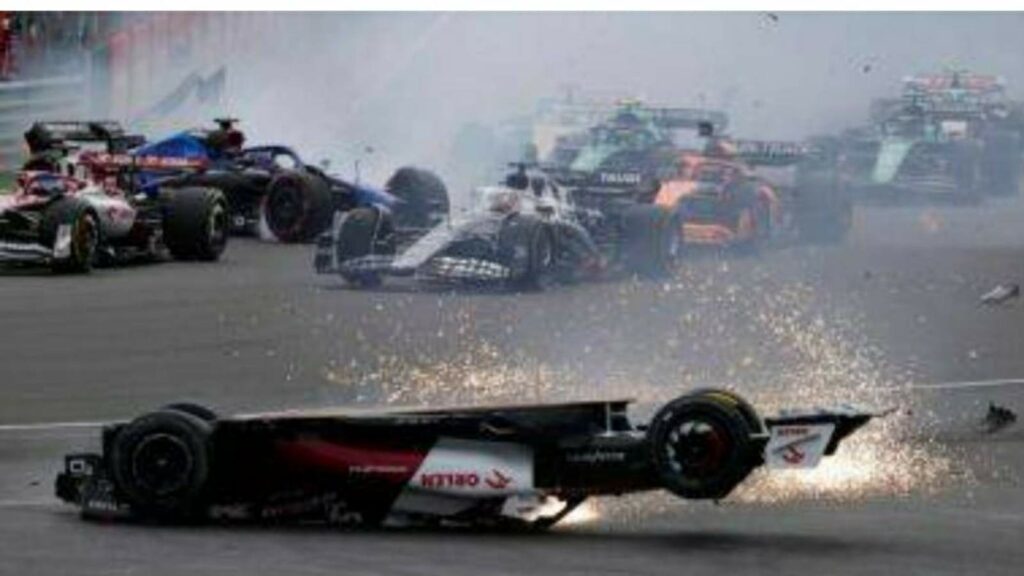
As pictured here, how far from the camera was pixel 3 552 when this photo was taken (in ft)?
34.1

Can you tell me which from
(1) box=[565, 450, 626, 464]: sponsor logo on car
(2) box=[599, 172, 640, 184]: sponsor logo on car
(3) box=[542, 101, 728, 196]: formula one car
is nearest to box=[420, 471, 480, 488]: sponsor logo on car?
(1) box=[565, 450, 626, 464]: sponsor logo on car

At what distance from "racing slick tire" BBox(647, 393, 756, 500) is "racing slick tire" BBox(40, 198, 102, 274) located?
Answer: 599 inches

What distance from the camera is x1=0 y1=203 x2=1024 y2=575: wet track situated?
10.6 metres

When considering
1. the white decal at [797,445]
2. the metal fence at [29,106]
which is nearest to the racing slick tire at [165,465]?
the white decal at [797,445]

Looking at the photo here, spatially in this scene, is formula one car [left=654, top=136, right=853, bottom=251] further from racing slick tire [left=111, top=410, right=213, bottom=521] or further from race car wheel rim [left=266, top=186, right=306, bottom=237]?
racing slick tire [left=111, top=410, right=213, bottom=521]

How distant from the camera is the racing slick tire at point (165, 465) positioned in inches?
445

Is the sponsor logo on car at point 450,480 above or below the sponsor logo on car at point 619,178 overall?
below

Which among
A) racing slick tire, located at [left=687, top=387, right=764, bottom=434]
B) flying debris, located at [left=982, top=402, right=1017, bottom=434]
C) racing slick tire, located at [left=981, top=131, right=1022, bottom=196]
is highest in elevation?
racing slick tire, located at [left=981, top=131, right=1022, bottom=196]

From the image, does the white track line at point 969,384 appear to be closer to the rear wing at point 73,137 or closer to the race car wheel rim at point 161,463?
the race car wheel rim at point 161,463

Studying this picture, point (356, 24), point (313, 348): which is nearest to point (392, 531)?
point (313, 348)

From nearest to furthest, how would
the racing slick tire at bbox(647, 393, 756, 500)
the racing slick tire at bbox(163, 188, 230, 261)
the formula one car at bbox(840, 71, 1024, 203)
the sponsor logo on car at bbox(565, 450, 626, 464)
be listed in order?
the racing slick tire at bbox(647, 393, 756, 500) < the sponsor logo on car at bbox(565, 450, 626, 464) < the racing slick tire at bbox(163, 188, 230, 261) < the formula one car at bbox(840, 71, 1024, 203)

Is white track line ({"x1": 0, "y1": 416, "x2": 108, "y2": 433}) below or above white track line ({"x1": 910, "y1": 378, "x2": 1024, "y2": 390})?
above

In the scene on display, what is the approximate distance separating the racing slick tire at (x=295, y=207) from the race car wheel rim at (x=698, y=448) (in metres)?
20.3

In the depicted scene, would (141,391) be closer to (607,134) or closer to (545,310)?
(545,310)
